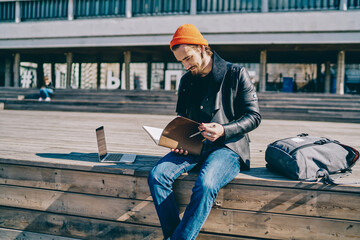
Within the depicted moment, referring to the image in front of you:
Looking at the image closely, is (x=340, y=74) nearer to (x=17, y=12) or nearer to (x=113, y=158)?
(x=113, y=158)

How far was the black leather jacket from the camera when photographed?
7.95 ft

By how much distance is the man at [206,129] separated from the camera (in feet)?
6.88

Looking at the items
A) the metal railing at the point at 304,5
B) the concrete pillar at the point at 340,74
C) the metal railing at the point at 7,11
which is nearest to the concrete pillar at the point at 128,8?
the metal railing at the point at 304,5

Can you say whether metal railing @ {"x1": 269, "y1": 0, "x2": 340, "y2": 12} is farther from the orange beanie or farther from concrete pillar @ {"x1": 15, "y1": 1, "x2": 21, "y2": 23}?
concrete pillar @ {"x1": 15, "y1": 1, "x2": 21, "y2": 23}

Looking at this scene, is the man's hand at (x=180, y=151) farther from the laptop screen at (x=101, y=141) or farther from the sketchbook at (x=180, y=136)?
the laptop screen at (x=101, y=141)

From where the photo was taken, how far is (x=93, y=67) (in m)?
24.9

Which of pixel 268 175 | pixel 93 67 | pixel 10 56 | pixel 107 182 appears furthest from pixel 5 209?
pixel 10 56

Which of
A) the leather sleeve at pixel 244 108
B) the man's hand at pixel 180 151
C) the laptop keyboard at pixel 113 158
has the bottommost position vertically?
the laptop keyboard at pixel 113 158

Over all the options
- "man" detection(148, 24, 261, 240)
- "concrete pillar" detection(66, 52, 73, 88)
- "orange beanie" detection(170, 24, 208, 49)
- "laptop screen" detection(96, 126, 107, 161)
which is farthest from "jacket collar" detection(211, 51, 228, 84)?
"concrete pillar" detection(66, 52, 73, 88)

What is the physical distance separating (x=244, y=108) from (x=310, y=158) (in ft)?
2.21

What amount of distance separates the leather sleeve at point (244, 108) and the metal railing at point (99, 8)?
21325 mm

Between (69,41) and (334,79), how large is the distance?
2091 centimetres

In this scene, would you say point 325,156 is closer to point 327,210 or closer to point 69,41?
point 327,210

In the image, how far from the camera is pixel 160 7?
2106cm
